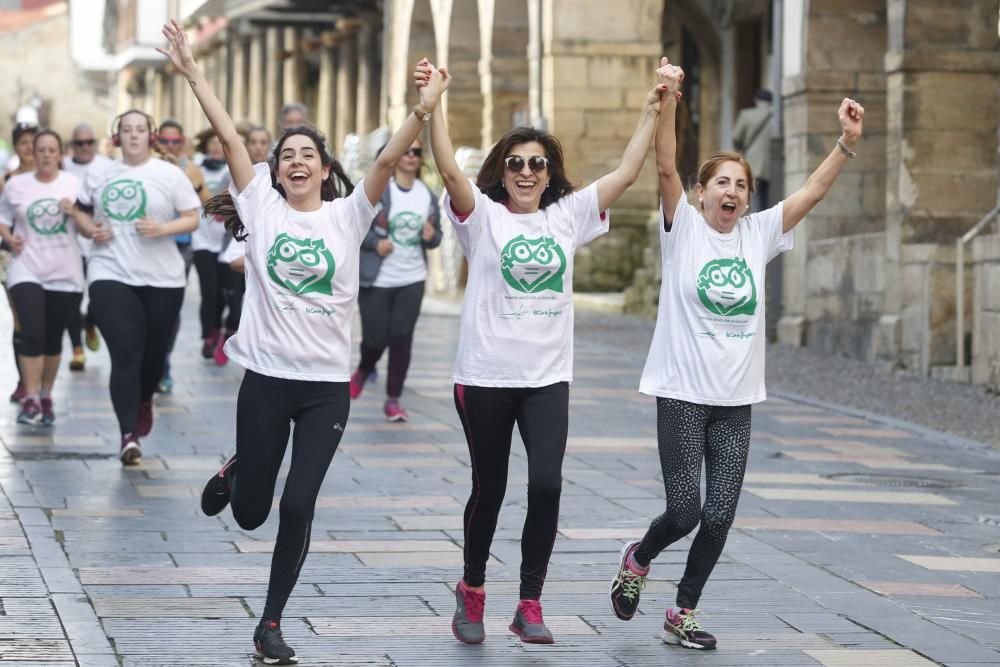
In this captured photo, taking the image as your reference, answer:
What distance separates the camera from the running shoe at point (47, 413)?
468 inches

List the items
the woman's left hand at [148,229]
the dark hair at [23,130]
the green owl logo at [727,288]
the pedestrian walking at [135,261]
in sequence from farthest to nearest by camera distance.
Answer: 1. the dark hair at [23,130]
2. the woman's left hand at [148,229]
3. the pedestrian walking at [135,261]
4. the green owl logo at [727,288]

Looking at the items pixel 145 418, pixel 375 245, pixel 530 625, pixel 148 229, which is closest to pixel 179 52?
pixel 530 625

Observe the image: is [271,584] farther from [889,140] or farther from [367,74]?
[367,74]

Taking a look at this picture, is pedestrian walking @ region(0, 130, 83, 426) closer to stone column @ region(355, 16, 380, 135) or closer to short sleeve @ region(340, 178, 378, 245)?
short sleeve @ region(340, 178, 378, 245)

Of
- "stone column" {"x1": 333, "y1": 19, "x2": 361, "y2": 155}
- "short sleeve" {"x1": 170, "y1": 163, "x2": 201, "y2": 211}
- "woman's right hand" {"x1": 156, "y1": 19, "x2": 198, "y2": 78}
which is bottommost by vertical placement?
"short sleeve" {"x1": 170, "y1": 163, "x2": 201, "y2": 211}

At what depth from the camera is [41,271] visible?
465 inches

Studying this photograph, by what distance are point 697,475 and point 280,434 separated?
4.20 feet

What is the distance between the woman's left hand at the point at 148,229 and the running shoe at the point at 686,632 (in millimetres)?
4669

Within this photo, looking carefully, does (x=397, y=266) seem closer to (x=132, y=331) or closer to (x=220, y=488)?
(x=132, y=331)

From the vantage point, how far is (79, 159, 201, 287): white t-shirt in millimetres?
10375

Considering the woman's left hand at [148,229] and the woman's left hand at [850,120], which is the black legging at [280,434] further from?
the woman's left hand at [148,229]

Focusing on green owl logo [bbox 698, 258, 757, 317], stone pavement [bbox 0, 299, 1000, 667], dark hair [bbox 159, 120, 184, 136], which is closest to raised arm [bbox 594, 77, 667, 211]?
green owl logo [bbox 698, 258, 757, 317]

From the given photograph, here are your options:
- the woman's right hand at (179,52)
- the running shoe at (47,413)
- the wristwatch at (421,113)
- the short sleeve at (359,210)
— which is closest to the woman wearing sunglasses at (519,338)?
the wristwatch at (421,113)

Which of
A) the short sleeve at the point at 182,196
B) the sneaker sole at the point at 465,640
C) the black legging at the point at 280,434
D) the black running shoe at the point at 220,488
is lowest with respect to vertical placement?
the sneaker sole at the point at 465,640
